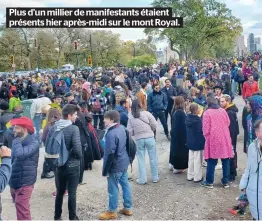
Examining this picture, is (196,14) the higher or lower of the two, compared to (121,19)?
higher

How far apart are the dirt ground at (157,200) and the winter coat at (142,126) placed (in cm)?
96

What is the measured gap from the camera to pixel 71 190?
5105mm

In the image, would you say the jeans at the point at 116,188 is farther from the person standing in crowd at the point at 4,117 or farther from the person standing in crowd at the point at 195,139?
the person standing in crowd at the point at 4,117

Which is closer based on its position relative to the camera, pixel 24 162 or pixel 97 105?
pixel 24 162

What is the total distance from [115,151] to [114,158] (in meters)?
0.10

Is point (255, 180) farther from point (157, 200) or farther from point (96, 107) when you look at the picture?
point (96, 107)

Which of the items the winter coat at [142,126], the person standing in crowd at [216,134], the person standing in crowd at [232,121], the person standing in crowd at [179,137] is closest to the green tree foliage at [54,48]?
the person standing in crowd at [179,137]

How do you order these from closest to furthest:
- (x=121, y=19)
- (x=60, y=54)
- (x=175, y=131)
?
(x=175, y=131)
(x=121, y=19)
(x=60, y=54)

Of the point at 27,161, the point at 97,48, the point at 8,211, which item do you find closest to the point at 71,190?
the point at 27,161

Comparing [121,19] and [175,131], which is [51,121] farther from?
[121,19]

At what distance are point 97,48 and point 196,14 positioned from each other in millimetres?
30374

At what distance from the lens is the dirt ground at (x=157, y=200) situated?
5645 millimetres

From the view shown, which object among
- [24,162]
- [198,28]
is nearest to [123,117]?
[24,162]

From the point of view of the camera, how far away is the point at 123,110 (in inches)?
303
